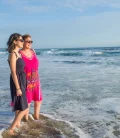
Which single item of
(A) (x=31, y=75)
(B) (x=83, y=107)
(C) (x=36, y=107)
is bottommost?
(B) (x=83, y=107)

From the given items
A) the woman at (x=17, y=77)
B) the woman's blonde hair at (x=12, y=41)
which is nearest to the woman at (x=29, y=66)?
the woman at (x=17, y=77)

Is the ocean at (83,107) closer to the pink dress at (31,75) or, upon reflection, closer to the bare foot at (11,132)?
the bare foot at (11,132)

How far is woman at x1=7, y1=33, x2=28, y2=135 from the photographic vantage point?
3878 mm

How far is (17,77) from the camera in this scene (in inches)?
158

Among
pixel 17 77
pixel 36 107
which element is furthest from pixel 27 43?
pixel 36 107

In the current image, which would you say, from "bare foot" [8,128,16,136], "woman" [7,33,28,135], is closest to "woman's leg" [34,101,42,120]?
"woman" [7,33,28,135]

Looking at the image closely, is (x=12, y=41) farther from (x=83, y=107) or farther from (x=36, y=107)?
(x=83, y=107)

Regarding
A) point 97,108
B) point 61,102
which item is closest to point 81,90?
point 61,102

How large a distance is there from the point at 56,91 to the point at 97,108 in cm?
222

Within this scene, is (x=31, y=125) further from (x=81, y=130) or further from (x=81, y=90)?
(x=81, y=90)

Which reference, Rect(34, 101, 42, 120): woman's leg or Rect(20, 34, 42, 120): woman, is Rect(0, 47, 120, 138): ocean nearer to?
Rect(34, 101, 42, 120): woman's leg

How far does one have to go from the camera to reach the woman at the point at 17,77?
3.88 metres

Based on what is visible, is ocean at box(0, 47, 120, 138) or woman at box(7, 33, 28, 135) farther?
ocean at box(0, 47, 120, 138)

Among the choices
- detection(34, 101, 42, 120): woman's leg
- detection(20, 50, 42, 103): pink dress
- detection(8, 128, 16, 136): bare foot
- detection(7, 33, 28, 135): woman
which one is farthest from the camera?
detection(34, 101, 42, 120): woman's leg
